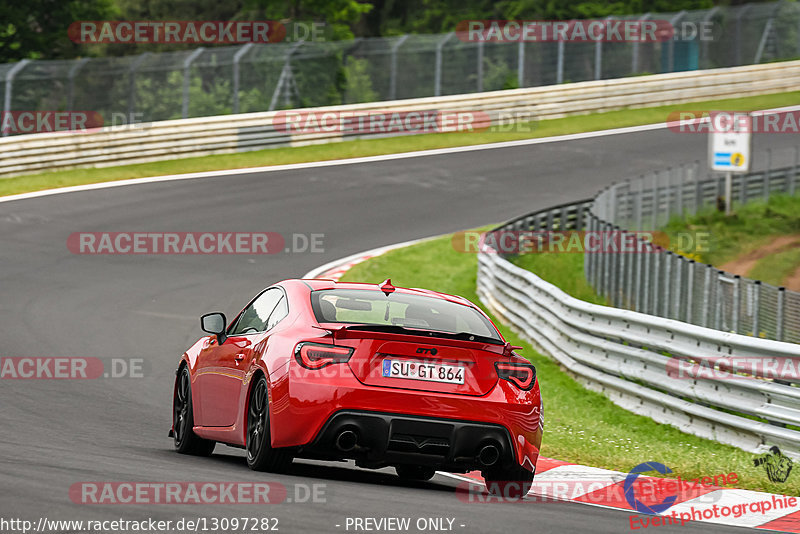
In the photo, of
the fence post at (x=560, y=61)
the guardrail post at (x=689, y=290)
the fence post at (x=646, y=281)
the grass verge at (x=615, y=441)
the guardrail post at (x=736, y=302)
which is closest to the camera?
the grass verge at (x=615, y=441)

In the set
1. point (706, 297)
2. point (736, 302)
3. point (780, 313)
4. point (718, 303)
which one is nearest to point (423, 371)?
point (780, 313)

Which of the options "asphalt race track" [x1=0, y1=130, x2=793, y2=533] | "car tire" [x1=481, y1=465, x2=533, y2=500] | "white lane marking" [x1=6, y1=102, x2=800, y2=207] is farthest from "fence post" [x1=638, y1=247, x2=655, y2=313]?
"white lane marking" [x1=6, y1=102, x2=800, y2=207]

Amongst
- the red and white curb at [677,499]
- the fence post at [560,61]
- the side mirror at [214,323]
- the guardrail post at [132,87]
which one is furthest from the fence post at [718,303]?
the fence post at [560,61]

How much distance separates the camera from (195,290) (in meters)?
19.0

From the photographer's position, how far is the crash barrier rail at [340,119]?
1082 inches

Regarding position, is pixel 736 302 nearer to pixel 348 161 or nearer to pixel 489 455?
pixel 489 455

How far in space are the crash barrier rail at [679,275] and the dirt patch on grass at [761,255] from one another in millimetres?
755

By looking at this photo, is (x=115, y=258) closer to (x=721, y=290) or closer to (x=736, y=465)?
(x=721, y=290)

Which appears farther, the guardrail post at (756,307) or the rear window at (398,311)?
the guardrail post at (756,307)

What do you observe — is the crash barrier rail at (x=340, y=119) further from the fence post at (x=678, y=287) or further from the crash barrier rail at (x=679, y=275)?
the fence post at (x=678, y=287)

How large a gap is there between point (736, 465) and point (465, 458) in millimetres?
2490

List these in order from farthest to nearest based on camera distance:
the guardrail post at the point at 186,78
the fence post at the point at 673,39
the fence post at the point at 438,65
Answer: the fence post at the point at 673,39 → the fence post at the point at 438,65 → the guardrail post at the point at 186,78

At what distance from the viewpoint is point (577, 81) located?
127 ft

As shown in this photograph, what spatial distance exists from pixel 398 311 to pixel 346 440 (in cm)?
116
